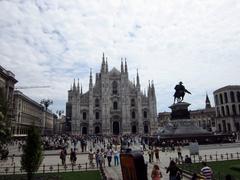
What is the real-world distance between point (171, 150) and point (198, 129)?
11.8 metres

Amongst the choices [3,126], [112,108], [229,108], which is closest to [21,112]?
[112,108]

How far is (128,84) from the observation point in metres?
78.1

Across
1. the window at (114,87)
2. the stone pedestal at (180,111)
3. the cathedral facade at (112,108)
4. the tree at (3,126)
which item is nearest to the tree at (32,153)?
the tree at (3,126)

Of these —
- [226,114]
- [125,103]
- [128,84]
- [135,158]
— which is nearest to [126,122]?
[125,103]

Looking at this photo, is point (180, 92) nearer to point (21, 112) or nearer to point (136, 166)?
point (136, 166)

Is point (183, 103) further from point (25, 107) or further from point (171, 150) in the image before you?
point (25, 107)

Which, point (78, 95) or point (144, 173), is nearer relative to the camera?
point (144, 173)

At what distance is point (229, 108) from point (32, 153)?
63.4m

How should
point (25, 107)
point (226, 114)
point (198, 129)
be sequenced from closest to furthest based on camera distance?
point (198, 129), point (226, 114), point (25, 107)

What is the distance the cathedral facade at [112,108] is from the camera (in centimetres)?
7350

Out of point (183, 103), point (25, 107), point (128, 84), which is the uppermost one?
point (128, 84)

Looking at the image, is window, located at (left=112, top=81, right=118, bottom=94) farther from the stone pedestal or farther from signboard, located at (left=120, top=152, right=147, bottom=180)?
signboard, located at (left=120, top=152, right=147, bottom=180)

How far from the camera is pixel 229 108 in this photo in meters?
65.5

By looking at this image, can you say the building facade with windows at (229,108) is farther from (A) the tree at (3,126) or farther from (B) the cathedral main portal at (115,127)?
(A) the tree at (3,126)
